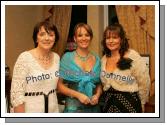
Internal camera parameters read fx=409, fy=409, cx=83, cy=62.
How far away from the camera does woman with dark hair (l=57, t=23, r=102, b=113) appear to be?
206 cm

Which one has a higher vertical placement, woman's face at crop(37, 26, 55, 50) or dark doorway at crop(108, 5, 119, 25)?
dark doorway at crop(108, 5, 119, 25)

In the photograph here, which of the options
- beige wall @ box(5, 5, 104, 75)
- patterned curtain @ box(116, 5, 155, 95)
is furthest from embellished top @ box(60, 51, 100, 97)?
patterned curtain @ box(116, 5, 155, 95)

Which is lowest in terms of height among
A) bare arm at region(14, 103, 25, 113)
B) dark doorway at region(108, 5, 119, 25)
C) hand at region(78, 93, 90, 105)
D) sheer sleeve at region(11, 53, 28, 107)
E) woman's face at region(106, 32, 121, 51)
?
bare arm at region(14, 103, 25, 113)

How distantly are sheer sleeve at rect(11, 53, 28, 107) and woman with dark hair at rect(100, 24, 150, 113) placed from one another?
39cm

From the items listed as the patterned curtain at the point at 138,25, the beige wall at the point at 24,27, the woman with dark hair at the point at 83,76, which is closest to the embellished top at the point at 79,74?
the woman with dark hair at the point at 83,76

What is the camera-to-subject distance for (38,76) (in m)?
2.06

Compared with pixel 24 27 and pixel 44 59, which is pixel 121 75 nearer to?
pixel 44 59

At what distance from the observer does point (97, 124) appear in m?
2.03

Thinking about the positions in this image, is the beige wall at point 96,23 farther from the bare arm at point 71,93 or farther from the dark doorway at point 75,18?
the bare arm at point 71,93

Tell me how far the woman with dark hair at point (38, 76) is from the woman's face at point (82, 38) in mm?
101

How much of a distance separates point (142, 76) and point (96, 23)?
35 cm

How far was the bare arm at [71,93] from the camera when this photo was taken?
2.06m

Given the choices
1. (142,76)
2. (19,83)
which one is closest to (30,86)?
(19,83)

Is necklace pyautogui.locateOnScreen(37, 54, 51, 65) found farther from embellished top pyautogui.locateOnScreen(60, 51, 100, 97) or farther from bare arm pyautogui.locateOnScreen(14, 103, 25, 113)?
bare arm pyautogui.locateOnScreen(14, 103, 25, 113)
